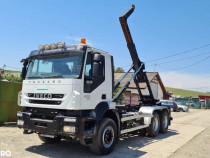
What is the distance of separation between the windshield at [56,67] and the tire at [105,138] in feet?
5.38

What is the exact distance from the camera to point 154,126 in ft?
31.9

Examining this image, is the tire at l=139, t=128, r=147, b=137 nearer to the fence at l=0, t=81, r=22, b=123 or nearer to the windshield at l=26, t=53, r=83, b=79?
the windshield at l=26, t=53, r=83, b=79

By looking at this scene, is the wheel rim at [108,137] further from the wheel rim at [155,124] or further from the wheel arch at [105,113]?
the wheel rim at [155,124]

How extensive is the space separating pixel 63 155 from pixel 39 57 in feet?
9.66

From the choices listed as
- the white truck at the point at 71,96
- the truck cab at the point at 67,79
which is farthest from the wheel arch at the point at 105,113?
the truck cab at the point at 67,79

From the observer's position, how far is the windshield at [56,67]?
18.7 ft

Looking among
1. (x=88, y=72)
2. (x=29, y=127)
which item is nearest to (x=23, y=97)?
(x=29, y=127)

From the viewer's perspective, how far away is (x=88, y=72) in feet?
19.1

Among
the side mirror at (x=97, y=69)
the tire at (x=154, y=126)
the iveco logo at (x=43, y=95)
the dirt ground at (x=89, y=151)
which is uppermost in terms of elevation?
the side mirror at (x=97, y=69)

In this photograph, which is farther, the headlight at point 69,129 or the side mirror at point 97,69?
the side mirror at point 97,69

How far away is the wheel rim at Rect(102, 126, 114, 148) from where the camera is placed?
6.20 metres

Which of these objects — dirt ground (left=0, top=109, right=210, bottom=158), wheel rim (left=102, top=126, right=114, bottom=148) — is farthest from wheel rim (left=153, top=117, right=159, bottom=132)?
wheel rim (left=102, top=126, right=114, bottom=148)

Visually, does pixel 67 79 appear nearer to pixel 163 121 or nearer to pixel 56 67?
pixel 56 67

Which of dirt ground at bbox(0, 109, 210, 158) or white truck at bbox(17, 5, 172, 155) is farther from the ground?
white truck at bbox(17, 5, 172, 155)
